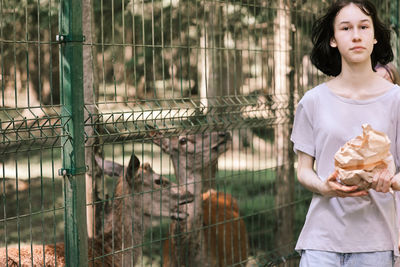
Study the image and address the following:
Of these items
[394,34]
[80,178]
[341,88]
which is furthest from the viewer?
[394,34]

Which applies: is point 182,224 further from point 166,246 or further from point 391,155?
point 391,155

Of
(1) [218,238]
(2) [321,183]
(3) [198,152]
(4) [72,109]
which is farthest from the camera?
(1) [218,238]

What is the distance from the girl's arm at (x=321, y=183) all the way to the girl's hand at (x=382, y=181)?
0.06 metres

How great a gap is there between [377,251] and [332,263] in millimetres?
206

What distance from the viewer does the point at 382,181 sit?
2736 mm

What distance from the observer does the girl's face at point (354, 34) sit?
301 cm

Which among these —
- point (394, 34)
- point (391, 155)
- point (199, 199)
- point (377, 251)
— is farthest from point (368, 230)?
point (394, 34)

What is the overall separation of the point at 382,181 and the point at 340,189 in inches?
6.9

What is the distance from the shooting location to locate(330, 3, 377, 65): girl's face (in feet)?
9.87

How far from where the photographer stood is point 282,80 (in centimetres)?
639

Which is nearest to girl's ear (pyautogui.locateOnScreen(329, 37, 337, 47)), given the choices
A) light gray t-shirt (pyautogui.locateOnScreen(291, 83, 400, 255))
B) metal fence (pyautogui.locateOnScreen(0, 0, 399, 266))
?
light gray t-shirt (pyautogui.locateOnScreen(291, 83, 400, 255))

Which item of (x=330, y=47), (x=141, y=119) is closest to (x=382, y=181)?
(x=330, y=47)

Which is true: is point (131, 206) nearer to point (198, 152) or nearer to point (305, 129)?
point (198, 152)

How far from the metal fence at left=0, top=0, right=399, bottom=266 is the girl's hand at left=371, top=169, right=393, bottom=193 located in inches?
76.2
